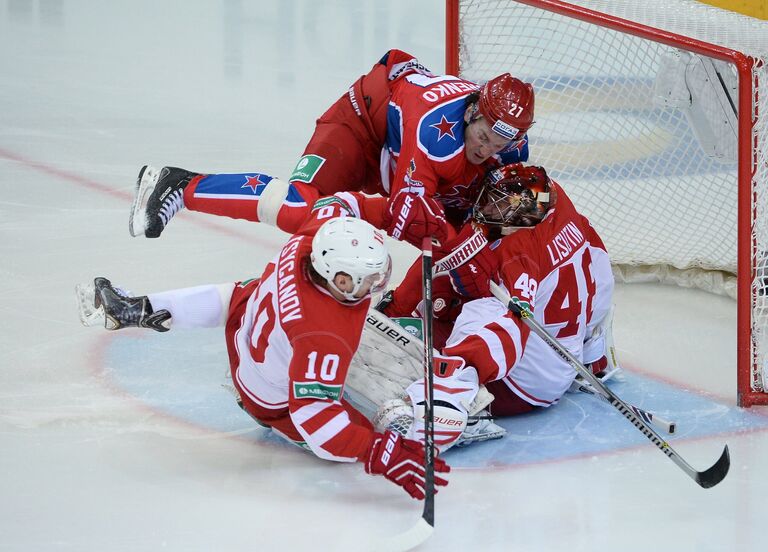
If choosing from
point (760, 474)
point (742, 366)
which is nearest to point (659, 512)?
point (760, 474)

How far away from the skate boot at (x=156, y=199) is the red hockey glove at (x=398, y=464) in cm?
124

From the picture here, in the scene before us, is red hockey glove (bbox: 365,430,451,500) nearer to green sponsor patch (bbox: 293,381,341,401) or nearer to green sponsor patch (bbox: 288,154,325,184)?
green sponsor patch (bbox: 293,381,341,401)

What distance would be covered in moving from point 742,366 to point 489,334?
885 mm

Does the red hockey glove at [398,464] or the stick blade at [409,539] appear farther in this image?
the red hockey glove at [398,464]

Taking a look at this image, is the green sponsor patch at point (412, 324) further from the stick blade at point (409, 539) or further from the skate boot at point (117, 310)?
the stick blade at point (409, 539)

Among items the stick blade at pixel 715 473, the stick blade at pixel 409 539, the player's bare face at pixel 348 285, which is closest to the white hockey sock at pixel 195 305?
the player's bare face at pixel 348 285

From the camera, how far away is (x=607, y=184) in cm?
482

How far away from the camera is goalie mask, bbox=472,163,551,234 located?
3.38 metres

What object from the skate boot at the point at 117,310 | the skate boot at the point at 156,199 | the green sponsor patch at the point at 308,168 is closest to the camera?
the skate boot at the point at 117,310

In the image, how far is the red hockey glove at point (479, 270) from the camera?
340cm

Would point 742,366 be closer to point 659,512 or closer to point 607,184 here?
point 659,512

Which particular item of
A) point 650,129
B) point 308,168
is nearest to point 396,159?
point 308,168

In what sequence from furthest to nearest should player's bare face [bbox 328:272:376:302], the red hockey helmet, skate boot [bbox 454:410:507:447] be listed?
the red hockey helmet → skate boot [bbox 454:410:507:447] → player's bare face [bbox 328:272:376:302]

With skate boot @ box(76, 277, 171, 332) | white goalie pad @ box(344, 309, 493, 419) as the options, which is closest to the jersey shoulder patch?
white goalie pad @ box(344, 309, 493, 419)
